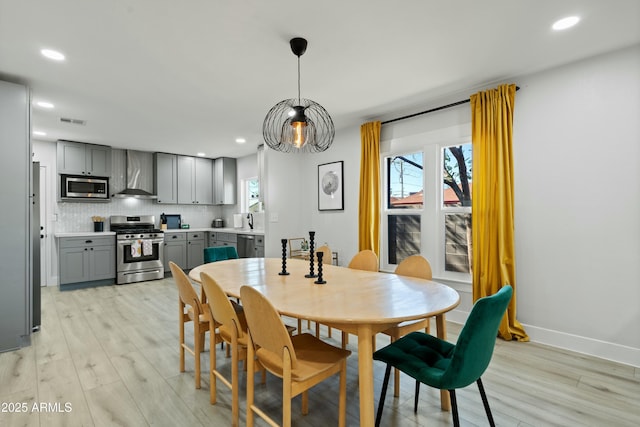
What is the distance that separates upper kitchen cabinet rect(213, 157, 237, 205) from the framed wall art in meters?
2.61

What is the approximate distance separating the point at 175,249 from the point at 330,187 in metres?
3.50

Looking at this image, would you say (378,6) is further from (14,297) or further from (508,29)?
(14,297)

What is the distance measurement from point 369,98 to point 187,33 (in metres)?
2.02

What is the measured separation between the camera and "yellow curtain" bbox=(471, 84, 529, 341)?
3.02m

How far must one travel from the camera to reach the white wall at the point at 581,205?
8.32 ft

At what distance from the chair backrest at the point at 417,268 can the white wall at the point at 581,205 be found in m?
1.29

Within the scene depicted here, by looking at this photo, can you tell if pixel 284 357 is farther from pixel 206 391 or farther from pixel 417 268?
pixel 417 268

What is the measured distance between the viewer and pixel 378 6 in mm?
2000

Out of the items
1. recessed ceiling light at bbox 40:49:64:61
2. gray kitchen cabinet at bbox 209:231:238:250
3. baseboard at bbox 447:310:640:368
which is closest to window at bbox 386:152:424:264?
baseboard at bbox 447:310:640:368

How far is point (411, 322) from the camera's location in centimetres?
217

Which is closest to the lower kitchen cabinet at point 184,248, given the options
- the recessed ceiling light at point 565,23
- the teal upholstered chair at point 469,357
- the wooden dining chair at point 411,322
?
the wooden dining chair at point 411,322

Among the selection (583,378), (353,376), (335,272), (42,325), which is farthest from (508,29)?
(42,325)

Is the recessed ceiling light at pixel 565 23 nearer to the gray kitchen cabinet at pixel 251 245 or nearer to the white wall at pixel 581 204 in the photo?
the white wall at pixel 581 204

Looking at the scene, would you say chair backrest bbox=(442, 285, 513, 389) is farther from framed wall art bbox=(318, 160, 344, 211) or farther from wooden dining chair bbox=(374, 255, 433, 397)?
framed wall art bbox=(318, 160, 344, 211)
